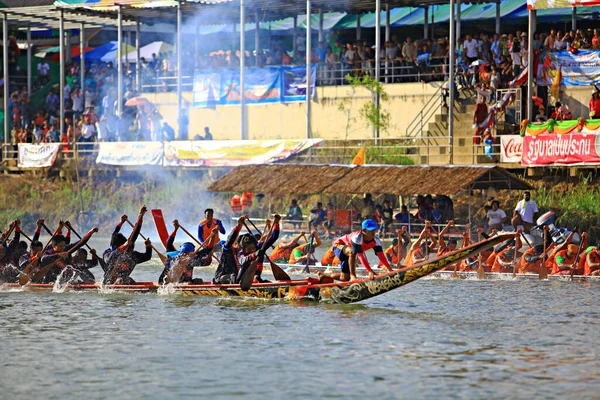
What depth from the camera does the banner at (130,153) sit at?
35594 mm

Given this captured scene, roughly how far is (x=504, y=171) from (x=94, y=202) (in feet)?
53.0

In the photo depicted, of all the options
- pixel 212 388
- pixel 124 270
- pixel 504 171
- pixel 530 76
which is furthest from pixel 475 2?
pixel 212 388

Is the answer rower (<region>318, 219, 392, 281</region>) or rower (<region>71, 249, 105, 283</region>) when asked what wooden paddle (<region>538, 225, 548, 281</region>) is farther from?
rower (<region>71, 249, 105, 283</region>)

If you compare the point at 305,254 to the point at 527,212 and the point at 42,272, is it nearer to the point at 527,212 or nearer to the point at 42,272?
the point at 527,212

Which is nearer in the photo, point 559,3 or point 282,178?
point 559,3

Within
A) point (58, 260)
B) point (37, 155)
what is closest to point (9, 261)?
point (58, 260)

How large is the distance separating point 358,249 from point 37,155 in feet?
79.2

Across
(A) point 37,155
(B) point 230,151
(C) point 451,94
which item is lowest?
(A) point 37,155

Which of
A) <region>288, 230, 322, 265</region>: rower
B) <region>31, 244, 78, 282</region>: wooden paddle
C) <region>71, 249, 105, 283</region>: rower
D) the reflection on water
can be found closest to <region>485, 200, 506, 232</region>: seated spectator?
<region>288, 230, 322, 265</region>: rower

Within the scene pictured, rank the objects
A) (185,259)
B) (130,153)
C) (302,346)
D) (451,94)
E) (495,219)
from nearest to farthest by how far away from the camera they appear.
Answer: (302,346)
(185,259)
(495,219)
(451,94)
(130,153)

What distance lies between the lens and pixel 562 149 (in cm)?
2675

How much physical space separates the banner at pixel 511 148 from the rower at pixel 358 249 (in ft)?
34.5

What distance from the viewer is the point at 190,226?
35.0 meters

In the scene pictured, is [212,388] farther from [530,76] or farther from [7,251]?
[530,76]
